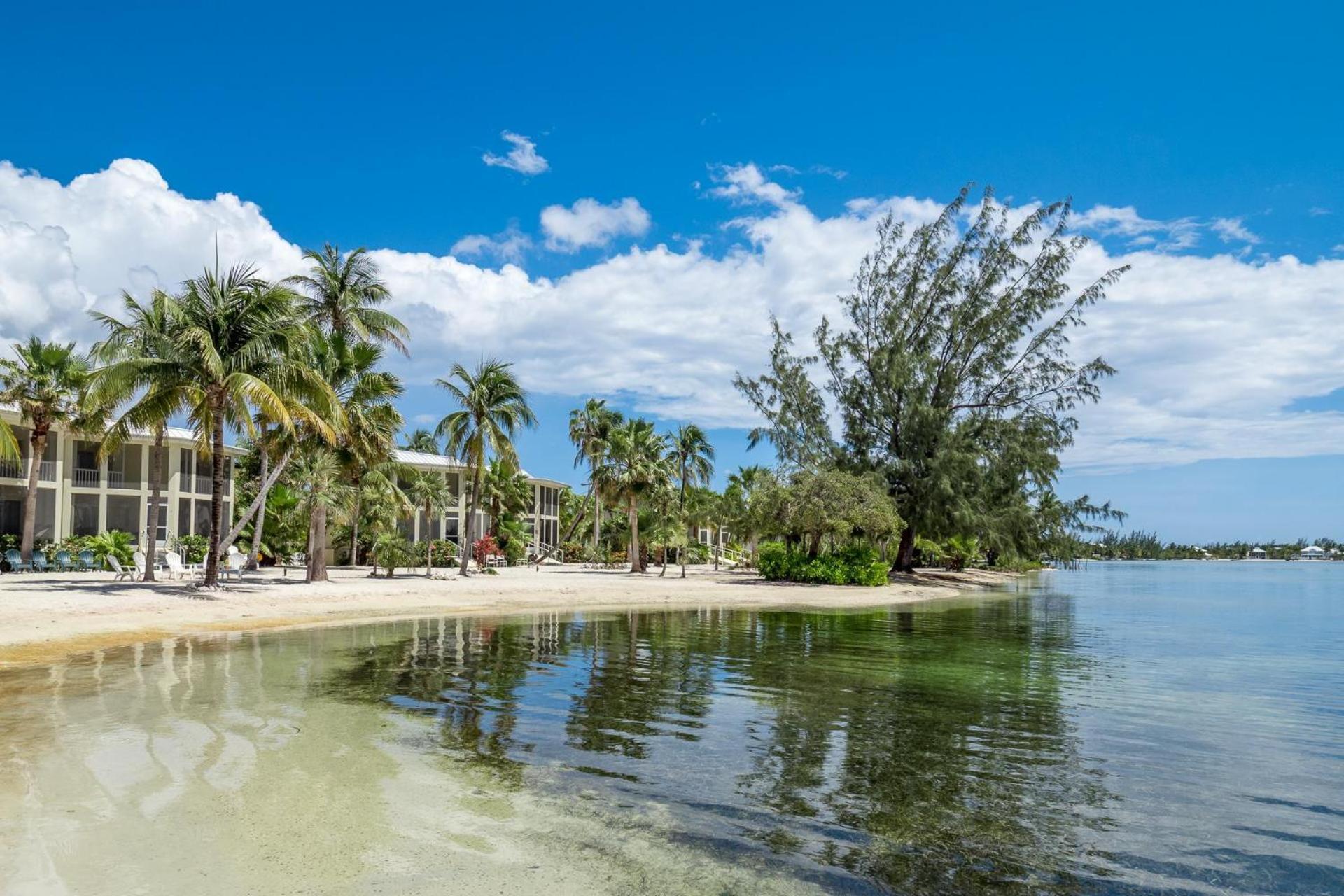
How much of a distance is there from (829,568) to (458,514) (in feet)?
83.6

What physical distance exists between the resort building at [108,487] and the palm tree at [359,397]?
6392 mm

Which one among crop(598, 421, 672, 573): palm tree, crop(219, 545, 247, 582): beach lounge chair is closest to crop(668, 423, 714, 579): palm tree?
crop(598, 421, 672, 573): palm tree

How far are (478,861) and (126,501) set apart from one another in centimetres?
4488

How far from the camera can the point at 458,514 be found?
185ft

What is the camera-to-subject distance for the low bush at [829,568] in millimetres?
41938

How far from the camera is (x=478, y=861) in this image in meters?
5.79

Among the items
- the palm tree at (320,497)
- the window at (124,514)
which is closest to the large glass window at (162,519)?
the window at (124,514)

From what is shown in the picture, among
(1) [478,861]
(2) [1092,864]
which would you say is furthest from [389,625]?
(2) [1092,864]

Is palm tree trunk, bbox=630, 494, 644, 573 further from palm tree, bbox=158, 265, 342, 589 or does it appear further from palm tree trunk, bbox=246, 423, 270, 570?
palm tree, bbox=158, 265, 342, 589

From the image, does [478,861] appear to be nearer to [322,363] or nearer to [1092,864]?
[1092,864]

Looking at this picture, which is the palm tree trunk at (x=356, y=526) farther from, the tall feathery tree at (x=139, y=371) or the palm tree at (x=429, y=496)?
the tall feathery tree at (x=139, y=371)

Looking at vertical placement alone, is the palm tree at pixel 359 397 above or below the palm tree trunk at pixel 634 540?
above

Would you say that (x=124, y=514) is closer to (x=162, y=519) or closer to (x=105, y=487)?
Result: (x=162, y=519)

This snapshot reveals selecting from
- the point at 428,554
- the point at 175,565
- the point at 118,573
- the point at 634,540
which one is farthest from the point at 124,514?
the point at 634,540
